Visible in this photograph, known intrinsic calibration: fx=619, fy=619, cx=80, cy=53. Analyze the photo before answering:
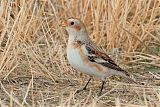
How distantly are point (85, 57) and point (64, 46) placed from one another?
1519 mm

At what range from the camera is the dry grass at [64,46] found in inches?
213

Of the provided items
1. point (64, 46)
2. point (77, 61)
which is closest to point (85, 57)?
point (77, 61)

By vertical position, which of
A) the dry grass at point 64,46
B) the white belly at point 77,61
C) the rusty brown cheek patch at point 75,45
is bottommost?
the dry grass at point 64,46

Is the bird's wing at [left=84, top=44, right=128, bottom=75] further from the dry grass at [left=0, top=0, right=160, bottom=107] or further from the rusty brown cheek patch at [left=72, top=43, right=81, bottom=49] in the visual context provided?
the dry grass at [left=0, top=0, right=160, bottom=107]

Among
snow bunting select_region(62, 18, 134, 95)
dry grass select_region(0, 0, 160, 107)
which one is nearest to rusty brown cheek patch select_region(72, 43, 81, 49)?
snow bunting select_region(62, 18, 134, 95)

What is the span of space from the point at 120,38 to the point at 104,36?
0.20 m

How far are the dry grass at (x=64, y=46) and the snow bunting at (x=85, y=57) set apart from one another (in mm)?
203

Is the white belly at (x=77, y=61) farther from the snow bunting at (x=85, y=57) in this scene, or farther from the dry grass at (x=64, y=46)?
the dry grass at (x=64, y=46)

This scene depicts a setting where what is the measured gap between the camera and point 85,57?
5215 mm

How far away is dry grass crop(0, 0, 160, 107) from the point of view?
17.7 feet

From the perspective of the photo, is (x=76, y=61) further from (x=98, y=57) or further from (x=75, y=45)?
(x=98, y=57)

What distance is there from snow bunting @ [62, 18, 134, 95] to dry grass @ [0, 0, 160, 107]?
203mm

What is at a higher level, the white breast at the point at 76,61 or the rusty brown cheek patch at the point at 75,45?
the rusty brown cheek patch at the point at 75,45

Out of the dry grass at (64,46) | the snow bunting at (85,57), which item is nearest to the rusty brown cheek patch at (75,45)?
the snow bunting at (85,57)
